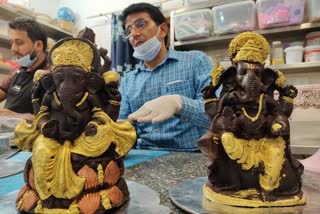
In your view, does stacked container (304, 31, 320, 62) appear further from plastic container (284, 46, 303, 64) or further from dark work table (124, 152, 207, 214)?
dark work table (124, 152, 207, 214)

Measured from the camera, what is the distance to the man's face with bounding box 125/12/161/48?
1623 mm

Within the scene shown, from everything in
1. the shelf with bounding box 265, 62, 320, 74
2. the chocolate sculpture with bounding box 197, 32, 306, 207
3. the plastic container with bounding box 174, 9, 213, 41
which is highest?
the plastic container with bounding box 174, 9, 213, 41

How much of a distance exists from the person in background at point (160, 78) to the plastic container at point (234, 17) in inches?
15.5

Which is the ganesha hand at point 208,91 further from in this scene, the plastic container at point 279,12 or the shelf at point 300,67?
the plastic container at point 279,12

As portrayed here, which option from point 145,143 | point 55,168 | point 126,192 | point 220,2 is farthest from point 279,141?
point 220,2

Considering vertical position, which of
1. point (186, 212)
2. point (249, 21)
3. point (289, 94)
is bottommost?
point (186, 212)

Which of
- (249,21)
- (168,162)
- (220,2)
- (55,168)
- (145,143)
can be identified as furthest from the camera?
(220,2)

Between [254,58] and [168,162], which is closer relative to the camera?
[254,58]

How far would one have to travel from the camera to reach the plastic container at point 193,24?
2080mm

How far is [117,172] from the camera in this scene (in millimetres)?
637

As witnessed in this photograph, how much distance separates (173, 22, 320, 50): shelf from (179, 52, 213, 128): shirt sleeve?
400 mm

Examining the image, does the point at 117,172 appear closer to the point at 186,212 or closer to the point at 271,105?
the point at 186,212

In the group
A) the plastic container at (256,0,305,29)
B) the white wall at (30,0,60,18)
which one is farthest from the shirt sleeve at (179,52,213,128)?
the white wall at (30,0,60,18)

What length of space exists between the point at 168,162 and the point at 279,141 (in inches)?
20.6
